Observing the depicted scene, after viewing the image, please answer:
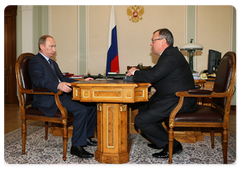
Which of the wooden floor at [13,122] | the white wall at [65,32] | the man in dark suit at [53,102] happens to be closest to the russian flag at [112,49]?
the white wall at [65,32]

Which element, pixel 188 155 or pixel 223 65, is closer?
pixel 223 65

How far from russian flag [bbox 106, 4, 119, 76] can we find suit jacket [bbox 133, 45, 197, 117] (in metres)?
3.04

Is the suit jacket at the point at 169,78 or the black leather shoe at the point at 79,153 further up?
the suit jacket at the point at 169,78

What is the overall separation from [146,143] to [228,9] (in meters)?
4.08

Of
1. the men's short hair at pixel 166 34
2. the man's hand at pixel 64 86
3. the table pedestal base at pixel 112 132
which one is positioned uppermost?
the men's short hair at pixel 166 34

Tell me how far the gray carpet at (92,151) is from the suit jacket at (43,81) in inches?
19.1

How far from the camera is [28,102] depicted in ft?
8.61

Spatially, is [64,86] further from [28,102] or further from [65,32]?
[65,32]

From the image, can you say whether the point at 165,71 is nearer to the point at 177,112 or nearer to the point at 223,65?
the point at 177,112

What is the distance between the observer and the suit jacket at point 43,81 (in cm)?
239

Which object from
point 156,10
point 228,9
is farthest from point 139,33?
point 228,9

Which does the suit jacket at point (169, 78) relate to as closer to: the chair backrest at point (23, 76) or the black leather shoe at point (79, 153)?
the black leather shoe at point (79, 153)

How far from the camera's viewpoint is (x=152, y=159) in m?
2.36

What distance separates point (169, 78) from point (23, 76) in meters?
1.58
